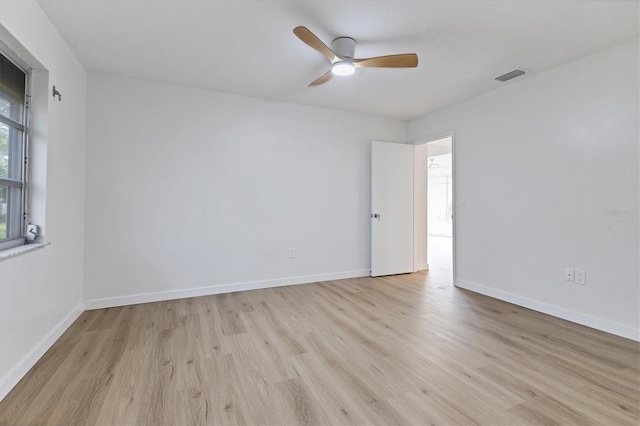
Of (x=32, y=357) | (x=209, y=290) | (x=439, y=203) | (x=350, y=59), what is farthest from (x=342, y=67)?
(x=439, y=203)

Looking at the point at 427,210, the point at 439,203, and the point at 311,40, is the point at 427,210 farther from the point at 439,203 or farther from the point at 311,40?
the point at 439,203

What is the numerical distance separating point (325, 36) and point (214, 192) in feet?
7.07

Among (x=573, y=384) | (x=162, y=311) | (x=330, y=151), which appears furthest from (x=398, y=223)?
(x=162, y=311)

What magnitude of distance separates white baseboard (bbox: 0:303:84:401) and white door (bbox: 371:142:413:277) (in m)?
3.57

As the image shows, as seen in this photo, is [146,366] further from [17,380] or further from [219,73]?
[219,73]

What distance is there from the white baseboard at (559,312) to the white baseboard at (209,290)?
155 centimetres

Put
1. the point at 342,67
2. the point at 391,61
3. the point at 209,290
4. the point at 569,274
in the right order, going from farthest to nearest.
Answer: the point at 209,290
the point at 569,274
the point at 342,67
the point at 391,61

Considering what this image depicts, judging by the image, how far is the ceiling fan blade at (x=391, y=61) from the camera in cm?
227

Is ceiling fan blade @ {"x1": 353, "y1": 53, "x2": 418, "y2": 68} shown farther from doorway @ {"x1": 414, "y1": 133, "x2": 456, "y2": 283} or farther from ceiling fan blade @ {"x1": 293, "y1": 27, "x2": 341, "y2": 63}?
doorway @ {"x1": 414, "y1": 133, "x2": 456, "y2": 283}

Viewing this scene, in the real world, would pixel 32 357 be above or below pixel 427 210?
below

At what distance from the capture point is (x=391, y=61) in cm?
235

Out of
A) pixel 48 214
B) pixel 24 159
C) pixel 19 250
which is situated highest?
pixel 24 159

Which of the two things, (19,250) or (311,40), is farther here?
(311,40)

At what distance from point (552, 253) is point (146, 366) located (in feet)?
12.2
